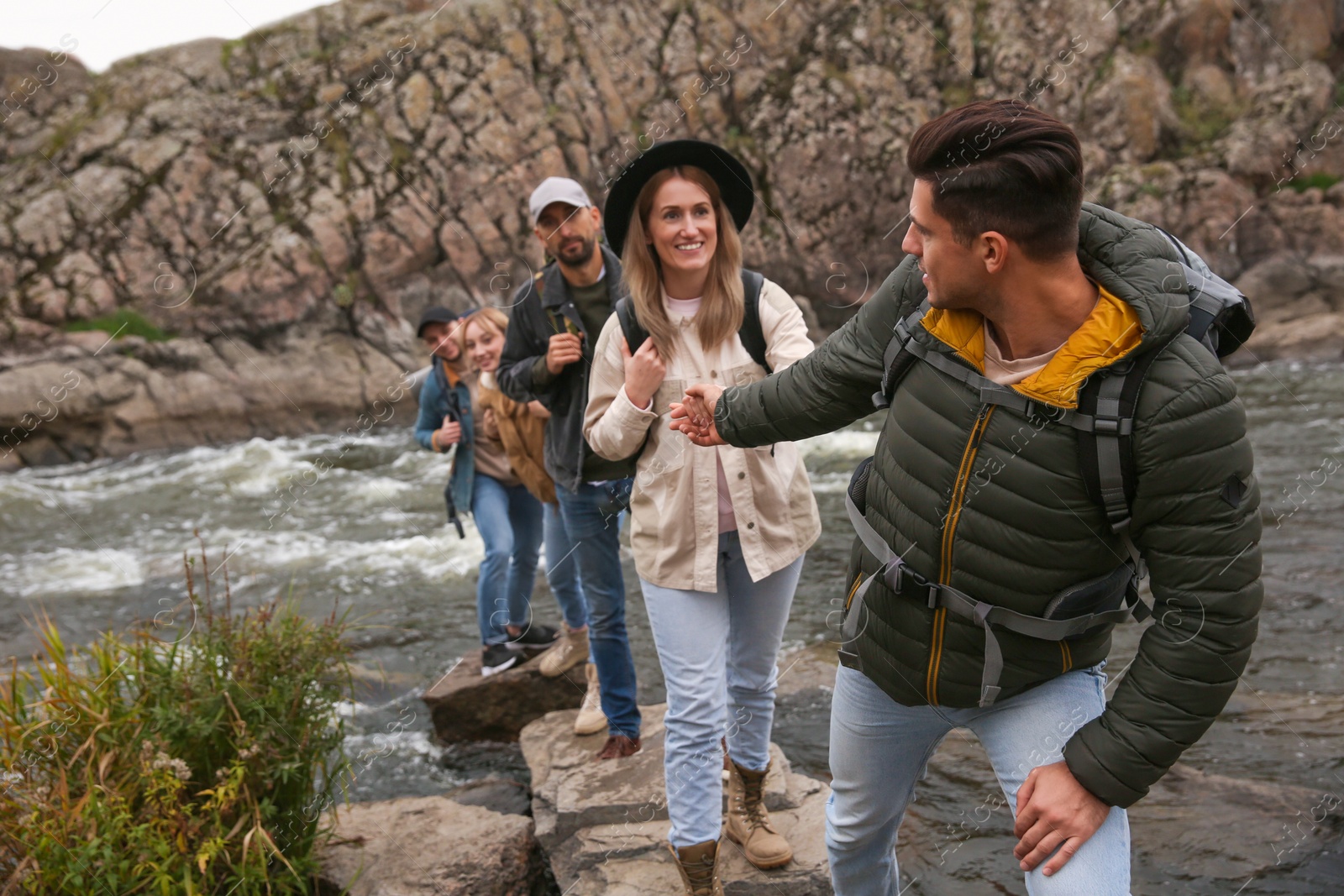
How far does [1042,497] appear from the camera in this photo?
6.54ft

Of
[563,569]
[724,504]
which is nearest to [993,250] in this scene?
[724,504]

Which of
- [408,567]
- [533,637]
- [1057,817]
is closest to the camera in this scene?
[1057,817]

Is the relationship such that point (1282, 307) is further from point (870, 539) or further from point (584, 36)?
point (870, 539)

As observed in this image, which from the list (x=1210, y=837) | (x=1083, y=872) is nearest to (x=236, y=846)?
(x=1083, y=872)

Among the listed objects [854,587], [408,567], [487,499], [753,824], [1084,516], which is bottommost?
[408,567]

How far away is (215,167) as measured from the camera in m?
19.4

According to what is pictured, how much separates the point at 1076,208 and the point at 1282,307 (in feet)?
62.4

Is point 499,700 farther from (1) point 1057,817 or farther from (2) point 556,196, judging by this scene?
(1) point 1057,817

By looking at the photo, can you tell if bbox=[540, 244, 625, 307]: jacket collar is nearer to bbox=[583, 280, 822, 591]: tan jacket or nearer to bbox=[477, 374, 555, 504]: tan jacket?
bbox=[477, 374, 555, 504]: tan jacket

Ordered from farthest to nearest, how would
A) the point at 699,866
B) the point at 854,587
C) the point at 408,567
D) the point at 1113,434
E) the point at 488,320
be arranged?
1. the point at 408,567
2. the point at 488,320
3. the point at 699,866
4. the point at 854,587
5. the point at 1113,434

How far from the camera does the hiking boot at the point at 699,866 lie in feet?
10.0

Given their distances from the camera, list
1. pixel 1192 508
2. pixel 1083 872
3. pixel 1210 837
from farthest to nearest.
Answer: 1. pixel 1210 837
2. pixel 1083 872
3. pixel 1192 508

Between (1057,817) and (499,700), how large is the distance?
4.18m

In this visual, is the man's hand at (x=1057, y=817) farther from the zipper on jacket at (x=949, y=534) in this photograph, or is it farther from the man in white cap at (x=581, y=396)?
the man in white cap at (x=581, y=396)
